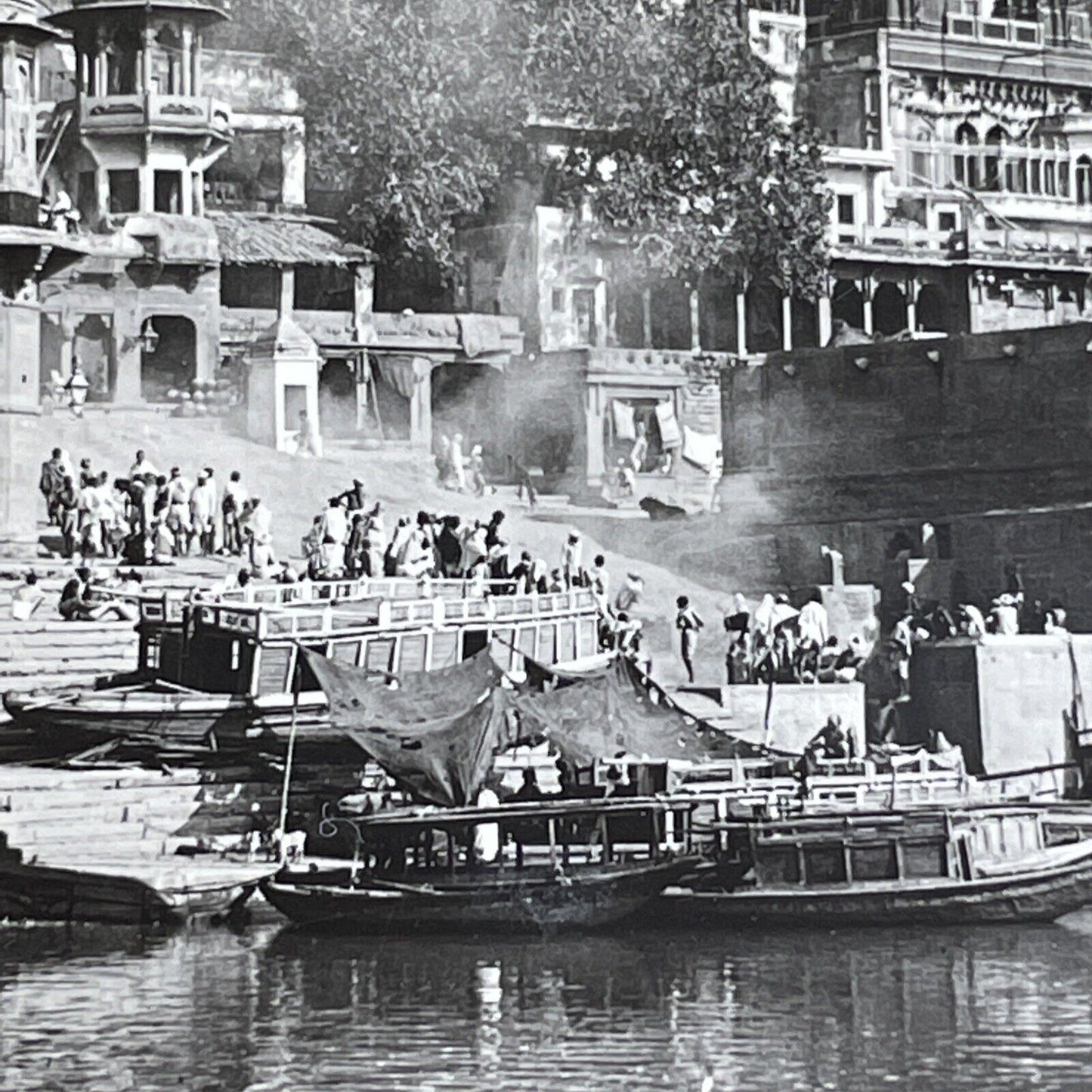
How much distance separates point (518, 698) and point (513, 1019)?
20.2ft

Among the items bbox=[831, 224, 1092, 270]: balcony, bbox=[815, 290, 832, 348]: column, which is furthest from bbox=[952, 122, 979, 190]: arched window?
bbox=[815, 290, 832, 348]: column

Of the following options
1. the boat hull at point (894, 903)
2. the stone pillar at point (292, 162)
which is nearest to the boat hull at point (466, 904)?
the boat hull at point (894, 903)

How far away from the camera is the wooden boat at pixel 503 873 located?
26.0 meters

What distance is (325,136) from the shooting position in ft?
170

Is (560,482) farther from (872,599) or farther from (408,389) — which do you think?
(872,599)

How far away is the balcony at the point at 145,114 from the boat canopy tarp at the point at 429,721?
73.6ft

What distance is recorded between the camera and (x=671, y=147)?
52.0 metres

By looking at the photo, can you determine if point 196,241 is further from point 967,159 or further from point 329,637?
point 967,159

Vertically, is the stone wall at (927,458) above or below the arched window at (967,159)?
below

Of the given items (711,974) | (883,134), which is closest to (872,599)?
(711,974)

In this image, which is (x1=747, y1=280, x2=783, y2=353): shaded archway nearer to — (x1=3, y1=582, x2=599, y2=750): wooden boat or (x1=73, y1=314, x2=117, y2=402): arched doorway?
(x1=73, y1=314, x2=117, y2=402): arched doorway

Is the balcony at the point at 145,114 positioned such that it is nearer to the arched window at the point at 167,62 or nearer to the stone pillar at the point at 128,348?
the arched window at the point at 167,62

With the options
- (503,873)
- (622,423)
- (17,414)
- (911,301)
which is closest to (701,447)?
(622,423)

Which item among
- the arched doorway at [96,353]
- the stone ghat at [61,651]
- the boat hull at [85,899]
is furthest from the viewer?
the arched doorway at [96,353]
